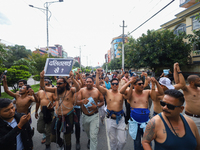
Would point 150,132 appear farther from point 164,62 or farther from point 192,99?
point 164,62

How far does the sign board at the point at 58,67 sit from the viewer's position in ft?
9.50

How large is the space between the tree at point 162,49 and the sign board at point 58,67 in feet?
45.0

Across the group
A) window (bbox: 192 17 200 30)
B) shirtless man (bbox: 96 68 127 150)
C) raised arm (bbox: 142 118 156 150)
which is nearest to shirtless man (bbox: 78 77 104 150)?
shirtless man (bbox: 96 68 127 150)

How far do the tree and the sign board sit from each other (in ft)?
45.0

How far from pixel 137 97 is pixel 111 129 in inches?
41.1

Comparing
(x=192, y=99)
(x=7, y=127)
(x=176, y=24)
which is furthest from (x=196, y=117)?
(x=176, y=24)

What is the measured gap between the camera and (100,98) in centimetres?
379

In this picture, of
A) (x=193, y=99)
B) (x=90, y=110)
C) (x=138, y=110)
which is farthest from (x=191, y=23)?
(x=90, y=110)

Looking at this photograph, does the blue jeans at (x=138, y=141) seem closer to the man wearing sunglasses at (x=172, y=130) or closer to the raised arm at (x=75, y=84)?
the man wearing sunglasses at (x=172, y=130)

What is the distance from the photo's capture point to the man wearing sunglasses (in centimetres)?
140

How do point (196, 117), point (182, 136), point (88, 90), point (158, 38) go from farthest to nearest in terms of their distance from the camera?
point (158, 38)
point (88, 90)
point (196, 117)
point (182, 136)

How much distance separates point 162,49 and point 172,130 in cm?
1486

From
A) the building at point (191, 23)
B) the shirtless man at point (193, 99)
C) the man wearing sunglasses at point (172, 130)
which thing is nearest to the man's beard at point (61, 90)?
the man wearing sunglasses at point (172, 130)

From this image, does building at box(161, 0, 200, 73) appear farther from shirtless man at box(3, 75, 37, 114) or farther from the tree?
shirtless man at box(3, 75, 37, 114)
